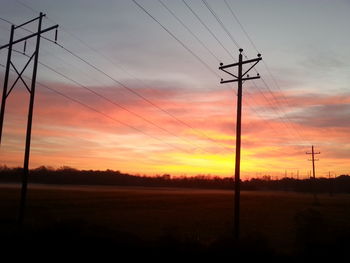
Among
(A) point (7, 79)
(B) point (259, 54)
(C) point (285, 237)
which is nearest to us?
(A) point (7, 79)

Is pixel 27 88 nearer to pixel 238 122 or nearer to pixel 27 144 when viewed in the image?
pixel 27 144

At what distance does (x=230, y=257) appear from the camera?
16781 mm

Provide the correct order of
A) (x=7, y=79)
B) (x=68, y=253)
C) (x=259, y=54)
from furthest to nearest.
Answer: (x=259, y=54), (x=7, y=79), (x=68, y=253)

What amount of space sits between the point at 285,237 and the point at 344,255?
13.1m

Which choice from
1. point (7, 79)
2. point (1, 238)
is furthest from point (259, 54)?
point (1, 238)

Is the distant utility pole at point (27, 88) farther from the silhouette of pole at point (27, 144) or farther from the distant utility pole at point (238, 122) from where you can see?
the distant utility pole at point (238, 122)

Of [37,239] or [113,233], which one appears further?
[113,233]

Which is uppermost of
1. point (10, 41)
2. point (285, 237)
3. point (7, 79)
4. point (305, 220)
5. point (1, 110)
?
point (10, 41)

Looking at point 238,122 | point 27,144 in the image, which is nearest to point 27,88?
point 27,144

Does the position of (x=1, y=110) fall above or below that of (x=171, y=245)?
above

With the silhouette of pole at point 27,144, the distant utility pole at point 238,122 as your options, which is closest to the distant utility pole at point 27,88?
the silhouette of pole at point 27,144

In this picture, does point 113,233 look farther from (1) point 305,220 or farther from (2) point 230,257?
(1) point 305,220

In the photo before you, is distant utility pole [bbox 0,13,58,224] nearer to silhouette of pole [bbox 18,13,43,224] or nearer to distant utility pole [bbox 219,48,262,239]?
silhouette of pole [bbox 18,13,43,224]

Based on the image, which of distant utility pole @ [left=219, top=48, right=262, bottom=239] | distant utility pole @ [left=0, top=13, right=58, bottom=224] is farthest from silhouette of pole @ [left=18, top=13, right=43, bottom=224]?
distant utility pole @ [left=219, top=48, right=262, bottom=239]
